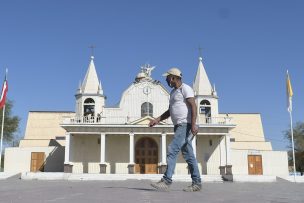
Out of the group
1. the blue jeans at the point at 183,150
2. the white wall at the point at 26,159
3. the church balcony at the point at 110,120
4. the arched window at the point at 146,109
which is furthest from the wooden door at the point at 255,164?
the blue jeans at the point at 183,150

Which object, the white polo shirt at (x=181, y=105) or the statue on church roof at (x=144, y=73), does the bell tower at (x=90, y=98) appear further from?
the white polo shirt at (x=181, y=105)

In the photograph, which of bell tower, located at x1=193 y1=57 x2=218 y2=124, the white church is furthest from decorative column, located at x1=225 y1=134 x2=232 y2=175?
bell tower, located at x1=193 y1=57 x2=218 y2=124

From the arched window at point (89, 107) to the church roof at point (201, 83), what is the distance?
9725 millimetres

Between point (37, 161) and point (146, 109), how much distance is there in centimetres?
1161

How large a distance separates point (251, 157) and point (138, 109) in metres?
11.8

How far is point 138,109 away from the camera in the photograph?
116 feet

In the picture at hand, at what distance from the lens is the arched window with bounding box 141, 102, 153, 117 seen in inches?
1385

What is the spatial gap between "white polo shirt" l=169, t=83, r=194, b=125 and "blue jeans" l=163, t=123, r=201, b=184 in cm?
13

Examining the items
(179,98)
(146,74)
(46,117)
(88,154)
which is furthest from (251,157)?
(179,98)

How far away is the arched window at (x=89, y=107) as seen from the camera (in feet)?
114

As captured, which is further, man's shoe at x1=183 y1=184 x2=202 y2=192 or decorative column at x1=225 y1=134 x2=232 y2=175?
decorative column at x1=225 y1=134 x2=232 y2=175

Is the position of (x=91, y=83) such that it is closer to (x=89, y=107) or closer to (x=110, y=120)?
(x=89, y=107)

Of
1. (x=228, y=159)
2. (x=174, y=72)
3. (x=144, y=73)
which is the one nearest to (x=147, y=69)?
(x=144, y=73)

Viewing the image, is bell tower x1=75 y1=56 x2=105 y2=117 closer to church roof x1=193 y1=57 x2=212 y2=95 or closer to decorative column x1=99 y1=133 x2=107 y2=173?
decorative column x1=99 y1=133 x2=107 y2=173
